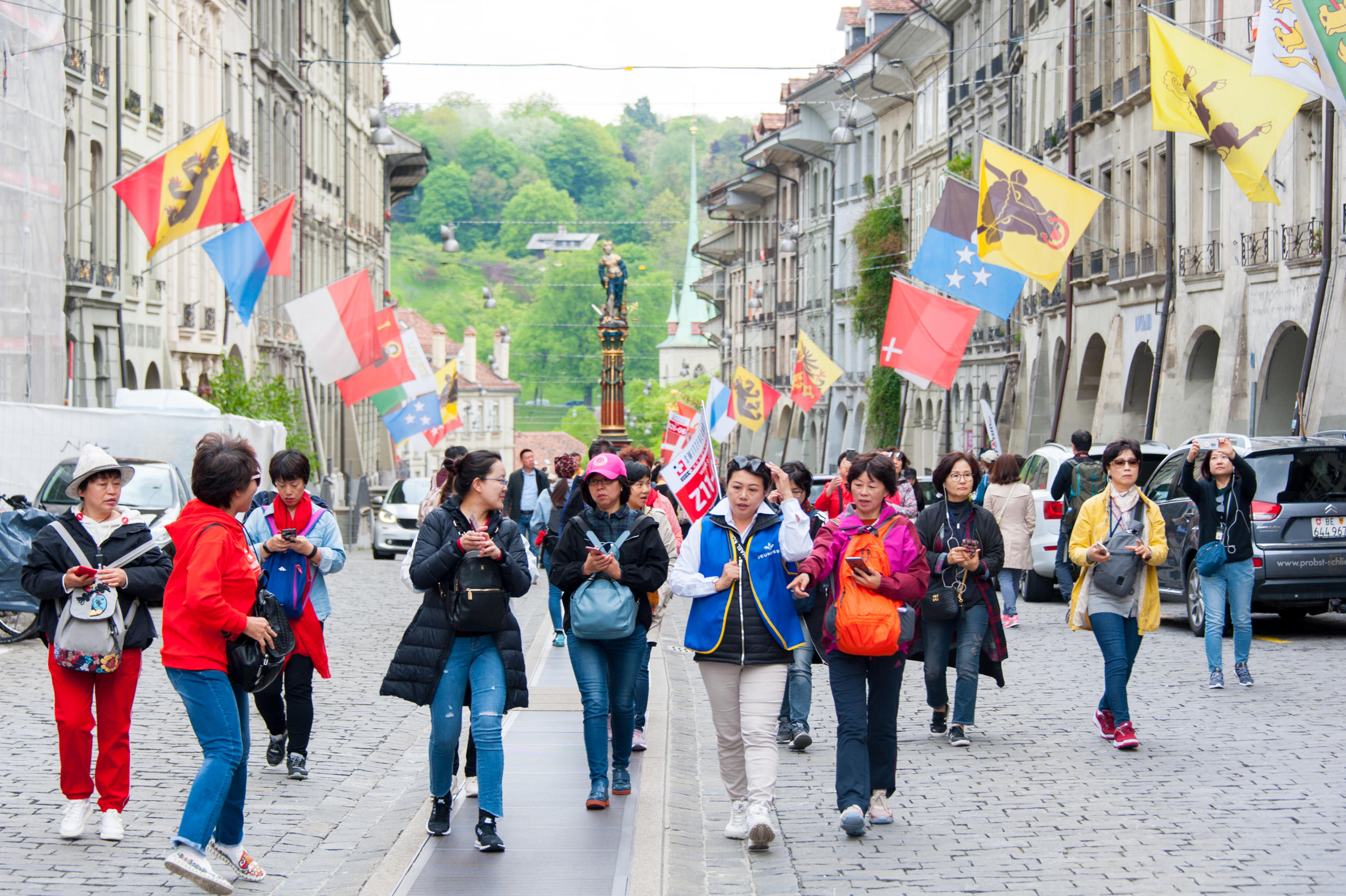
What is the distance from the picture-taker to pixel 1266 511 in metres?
15.5

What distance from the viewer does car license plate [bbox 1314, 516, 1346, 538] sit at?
1540cm

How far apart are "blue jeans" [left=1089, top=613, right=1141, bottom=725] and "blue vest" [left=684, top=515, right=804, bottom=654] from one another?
3054 mm

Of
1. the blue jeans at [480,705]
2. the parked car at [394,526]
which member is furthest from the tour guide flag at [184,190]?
the blue jeans at [480,705]

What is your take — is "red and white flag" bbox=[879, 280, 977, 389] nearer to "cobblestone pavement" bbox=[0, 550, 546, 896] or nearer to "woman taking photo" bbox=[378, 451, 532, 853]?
"cobblestone pavement" bbox=[0, 550, 546, 896]

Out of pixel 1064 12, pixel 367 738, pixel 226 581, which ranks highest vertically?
pixel 1064 12

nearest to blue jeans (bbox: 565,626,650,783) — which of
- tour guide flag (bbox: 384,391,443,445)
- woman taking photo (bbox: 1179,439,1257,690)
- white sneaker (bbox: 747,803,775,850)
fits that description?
white sneaker (bbox: 747,803,775,850)

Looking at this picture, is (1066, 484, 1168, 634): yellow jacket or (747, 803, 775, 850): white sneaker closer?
(747, 803, 775, 850): white sneaker

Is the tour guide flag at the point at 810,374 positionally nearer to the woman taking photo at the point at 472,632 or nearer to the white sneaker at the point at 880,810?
the white sneaker at the point at 880,810

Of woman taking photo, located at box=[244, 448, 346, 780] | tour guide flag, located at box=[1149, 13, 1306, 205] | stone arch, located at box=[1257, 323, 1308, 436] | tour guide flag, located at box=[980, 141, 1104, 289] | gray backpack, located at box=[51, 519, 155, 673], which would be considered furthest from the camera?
stone arch, located at box=[1257, 323, 1308, 436]

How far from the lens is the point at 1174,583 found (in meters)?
17.2

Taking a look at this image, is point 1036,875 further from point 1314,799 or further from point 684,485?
point 684,485

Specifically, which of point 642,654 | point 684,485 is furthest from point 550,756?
point 684,485

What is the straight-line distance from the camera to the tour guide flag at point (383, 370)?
3089 centimetres

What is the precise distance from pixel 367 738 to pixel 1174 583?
9350 millimetres
